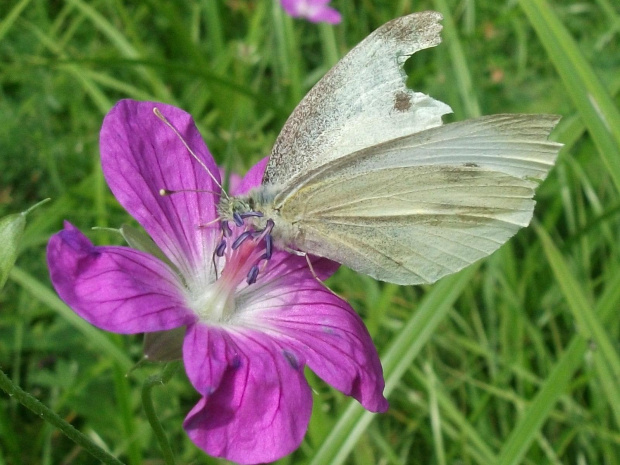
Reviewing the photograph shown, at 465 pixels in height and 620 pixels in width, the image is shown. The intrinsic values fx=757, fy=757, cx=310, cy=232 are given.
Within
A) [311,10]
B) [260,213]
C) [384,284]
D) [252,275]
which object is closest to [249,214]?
[260,213]

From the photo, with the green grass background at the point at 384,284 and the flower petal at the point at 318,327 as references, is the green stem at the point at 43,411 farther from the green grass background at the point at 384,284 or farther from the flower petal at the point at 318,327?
the green grass background at the point at 384,284

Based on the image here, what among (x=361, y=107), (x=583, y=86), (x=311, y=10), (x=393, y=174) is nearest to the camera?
(x=361, y=107)

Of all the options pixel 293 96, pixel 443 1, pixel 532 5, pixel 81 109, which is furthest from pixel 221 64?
pixel 532 5

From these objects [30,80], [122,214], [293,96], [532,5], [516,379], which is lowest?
[516,379]

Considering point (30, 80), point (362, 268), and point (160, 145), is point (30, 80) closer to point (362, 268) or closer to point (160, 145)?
point (160, 145)

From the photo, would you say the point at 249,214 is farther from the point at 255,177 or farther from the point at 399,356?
the point at 399,356

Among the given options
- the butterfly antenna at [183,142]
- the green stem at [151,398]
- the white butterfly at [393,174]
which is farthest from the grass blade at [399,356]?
the butterfly antenna at [183,142]

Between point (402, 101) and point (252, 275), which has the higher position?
point (402, 101)
